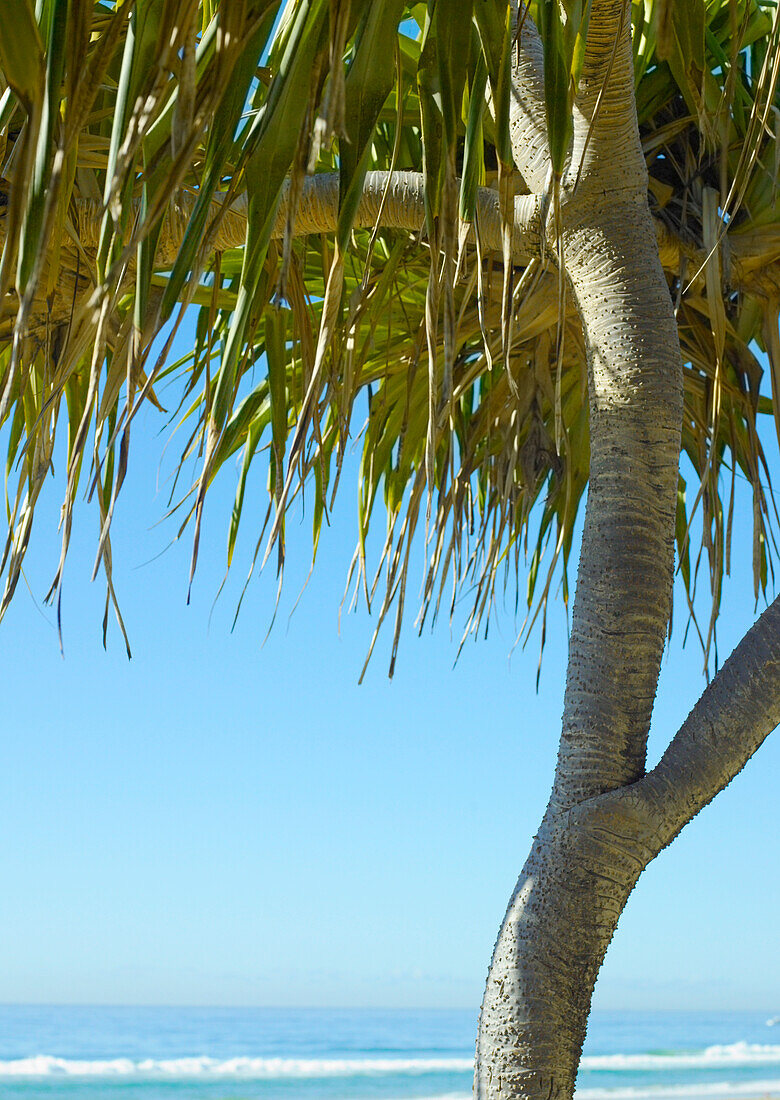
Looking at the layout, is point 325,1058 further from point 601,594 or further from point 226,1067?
point 601,594

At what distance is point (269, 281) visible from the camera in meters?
1.20

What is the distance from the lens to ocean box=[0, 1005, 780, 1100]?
33.7 ft

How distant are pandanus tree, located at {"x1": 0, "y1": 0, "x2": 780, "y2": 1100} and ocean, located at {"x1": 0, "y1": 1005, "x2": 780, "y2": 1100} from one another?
8.21m

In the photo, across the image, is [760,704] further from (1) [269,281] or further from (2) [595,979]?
(1) [269,281]

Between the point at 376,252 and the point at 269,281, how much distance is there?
1.95ft

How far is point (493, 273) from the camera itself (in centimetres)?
160

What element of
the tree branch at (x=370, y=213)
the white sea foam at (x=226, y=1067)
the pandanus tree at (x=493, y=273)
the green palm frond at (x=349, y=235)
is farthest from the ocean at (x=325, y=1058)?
the tree branch at (x=370, y=213)

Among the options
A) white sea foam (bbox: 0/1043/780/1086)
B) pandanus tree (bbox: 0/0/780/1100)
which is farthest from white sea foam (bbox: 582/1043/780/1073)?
pandanus tree (bbox: 0/0/780/1100)

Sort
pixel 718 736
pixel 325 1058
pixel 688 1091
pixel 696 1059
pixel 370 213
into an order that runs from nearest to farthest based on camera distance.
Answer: pixel 718 736
pixel 370 213
pixel 688 1091
pixel 696 1059
pixel 325 1058

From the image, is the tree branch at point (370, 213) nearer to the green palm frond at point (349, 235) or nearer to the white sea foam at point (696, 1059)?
the green palm frond at point (349, 235)

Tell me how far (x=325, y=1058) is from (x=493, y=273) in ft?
43.2

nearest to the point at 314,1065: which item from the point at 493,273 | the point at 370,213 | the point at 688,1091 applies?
the point at 688,1091

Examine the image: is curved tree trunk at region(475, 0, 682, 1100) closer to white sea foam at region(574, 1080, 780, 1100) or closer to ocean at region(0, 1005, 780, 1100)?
ocean at region(0, 1005, 780, 1100)

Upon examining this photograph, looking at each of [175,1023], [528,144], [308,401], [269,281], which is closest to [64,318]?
[269,281]
